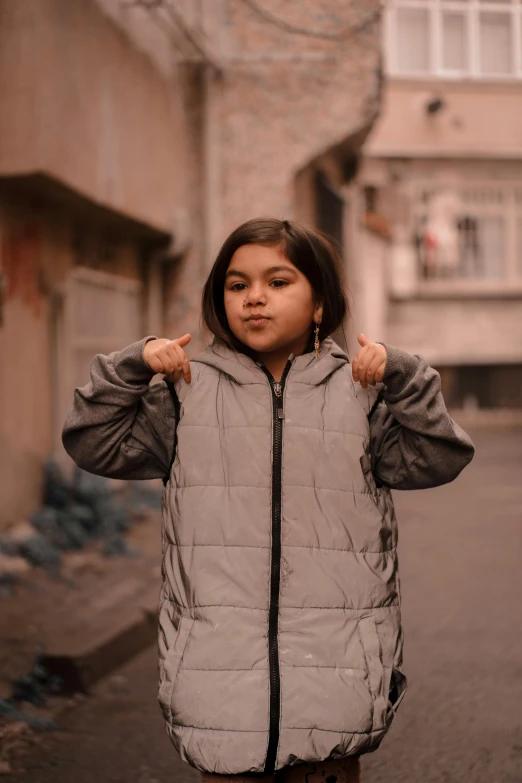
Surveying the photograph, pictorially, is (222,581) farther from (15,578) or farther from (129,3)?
(129,3)

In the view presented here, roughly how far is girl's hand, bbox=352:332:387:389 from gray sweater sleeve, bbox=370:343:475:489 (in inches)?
0.6

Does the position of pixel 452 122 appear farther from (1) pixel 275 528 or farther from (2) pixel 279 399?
(1) pixel 275 528

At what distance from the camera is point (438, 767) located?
3732 mm

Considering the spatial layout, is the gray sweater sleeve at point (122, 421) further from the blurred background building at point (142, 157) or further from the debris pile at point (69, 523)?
A: the debris pile at point (69, 523)

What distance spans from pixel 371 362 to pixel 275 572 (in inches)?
20.4

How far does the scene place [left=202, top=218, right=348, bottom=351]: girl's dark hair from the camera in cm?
256

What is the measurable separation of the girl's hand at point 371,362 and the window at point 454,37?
68.3 feet

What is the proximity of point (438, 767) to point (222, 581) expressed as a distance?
178cm

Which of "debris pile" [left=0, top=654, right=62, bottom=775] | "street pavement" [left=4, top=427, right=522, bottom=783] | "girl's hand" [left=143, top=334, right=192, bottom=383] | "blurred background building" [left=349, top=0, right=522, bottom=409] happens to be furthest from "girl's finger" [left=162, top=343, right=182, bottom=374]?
"blurred background building" [left=349, top=0, right=522, bottom=409]

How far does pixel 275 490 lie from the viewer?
242cm

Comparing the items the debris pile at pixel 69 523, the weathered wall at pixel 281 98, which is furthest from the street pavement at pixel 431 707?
the weathered wall at pixel 281 98

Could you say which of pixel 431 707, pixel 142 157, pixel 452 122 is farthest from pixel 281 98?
pixel 452 122

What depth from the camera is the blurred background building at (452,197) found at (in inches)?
877

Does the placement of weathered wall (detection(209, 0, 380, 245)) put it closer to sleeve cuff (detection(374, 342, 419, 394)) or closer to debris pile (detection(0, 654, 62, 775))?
debris pile (detection(0, 654, 62, 775))
